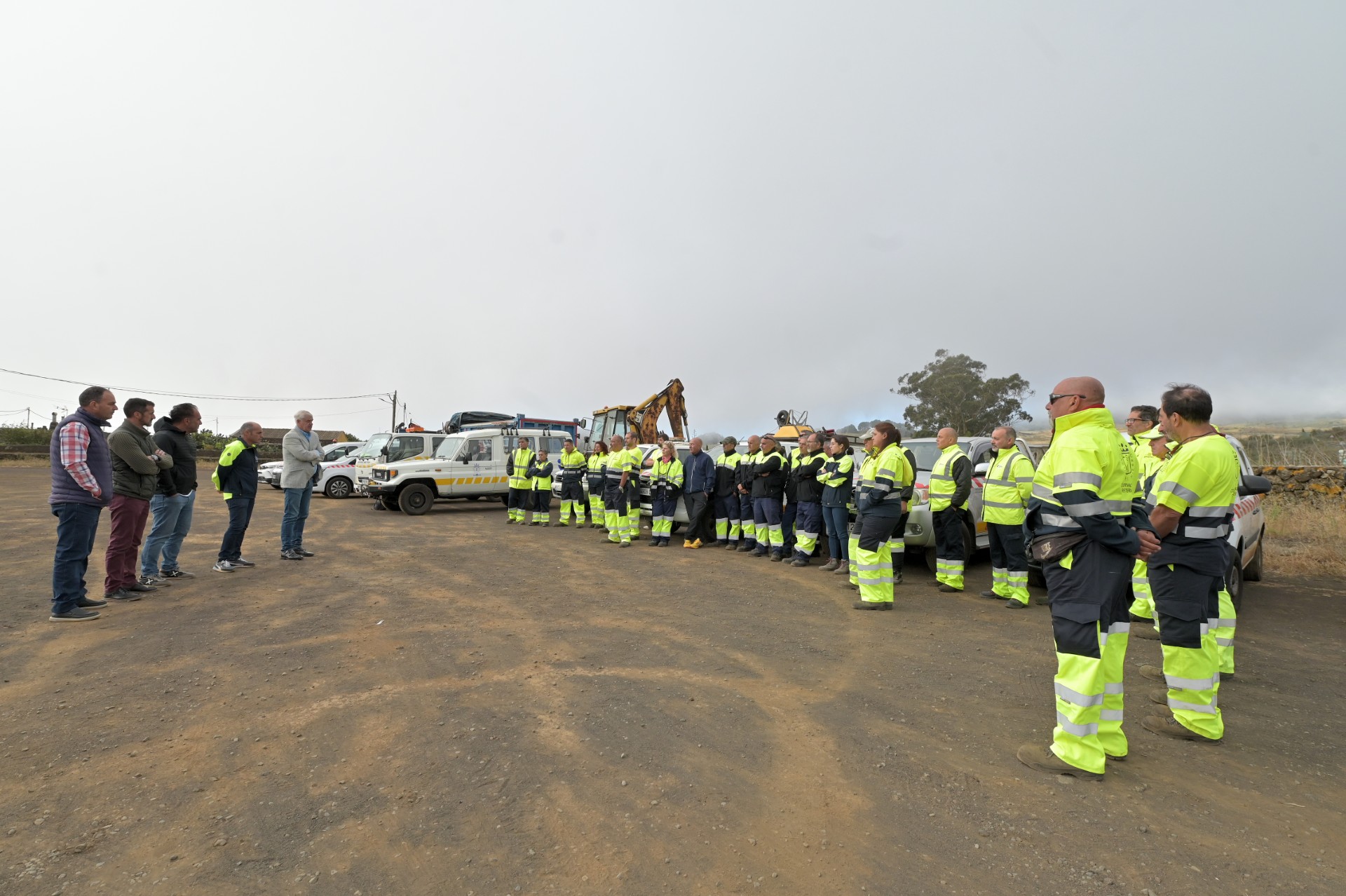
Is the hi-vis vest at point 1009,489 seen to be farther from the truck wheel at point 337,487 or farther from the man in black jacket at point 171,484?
the truck wheel at point 337,487

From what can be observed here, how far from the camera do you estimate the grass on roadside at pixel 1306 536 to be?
9.02 meters

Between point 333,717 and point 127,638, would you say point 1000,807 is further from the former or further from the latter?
point 127,638

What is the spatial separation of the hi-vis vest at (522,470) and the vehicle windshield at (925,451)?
721cm

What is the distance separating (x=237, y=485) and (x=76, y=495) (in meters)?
2.12

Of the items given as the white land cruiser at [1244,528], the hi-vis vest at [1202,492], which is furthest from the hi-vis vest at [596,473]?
the hi-vis vest at [1202,492]

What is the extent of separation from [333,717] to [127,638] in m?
2.71

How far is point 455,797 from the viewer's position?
2.91m

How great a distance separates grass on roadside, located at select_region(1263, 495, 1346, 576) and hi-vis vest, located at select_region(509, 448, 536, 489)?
11.8 m

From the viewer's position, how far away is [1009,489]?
6.87 metres

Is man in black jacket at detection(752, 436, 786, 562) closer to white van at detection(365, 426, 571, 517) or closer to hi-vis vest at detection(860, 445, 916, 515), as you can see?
hi-vis vest at detection(860, 445, 916, 515)

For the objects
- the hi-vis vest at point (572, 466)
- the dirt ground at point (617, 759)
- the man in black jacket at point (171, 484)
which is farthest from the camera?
the hi-vis vest at point (572, 466)

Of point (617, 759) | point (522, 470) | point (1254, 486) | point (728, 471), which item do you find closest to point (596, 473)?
point (522, 470)

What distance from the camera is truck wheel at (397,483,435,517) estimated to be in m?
14.8

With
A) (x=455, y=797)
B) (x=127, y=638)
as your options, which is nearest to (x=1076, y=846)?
(x=455, y=797)
